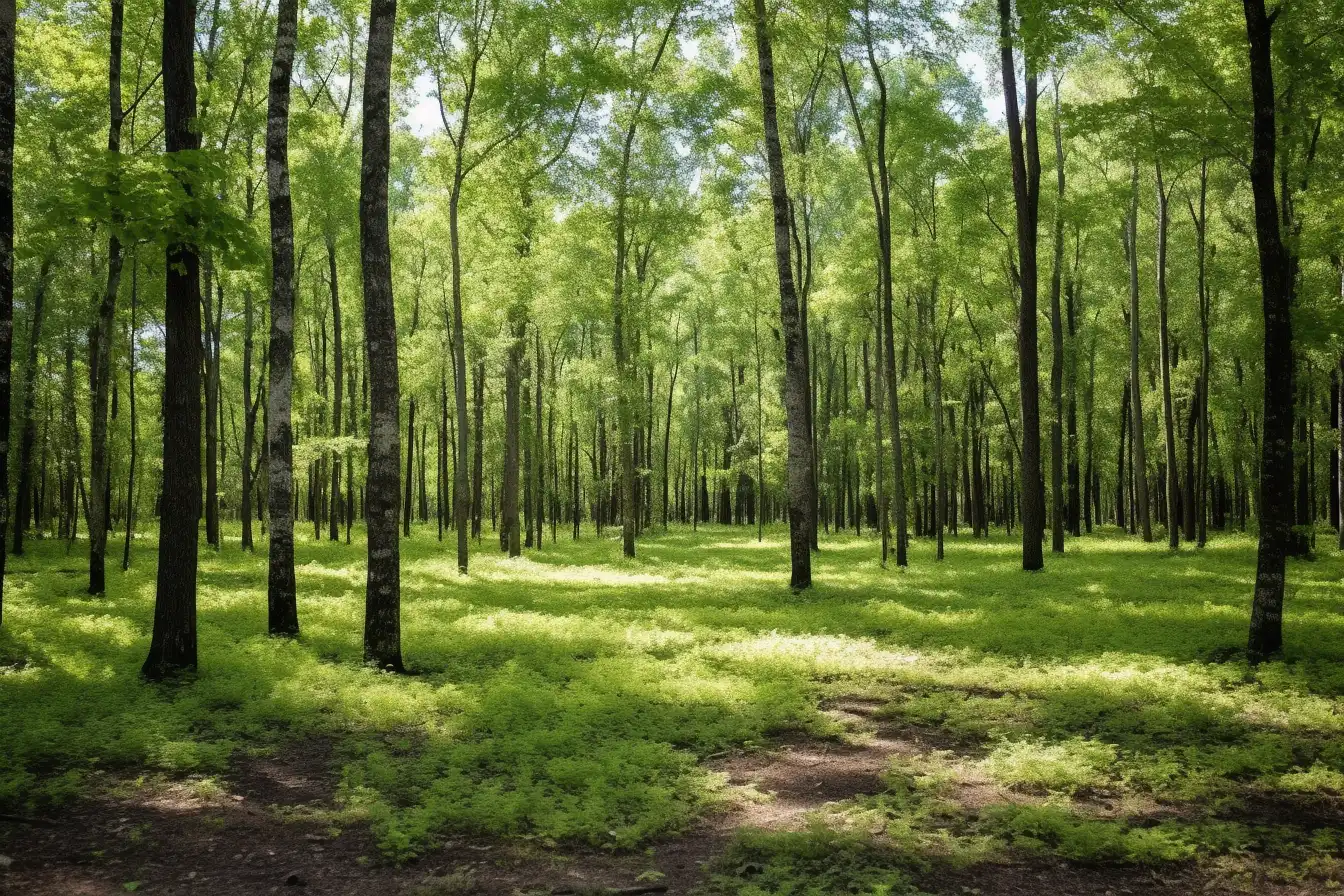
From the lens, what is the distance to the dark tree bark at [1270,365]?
870 cm

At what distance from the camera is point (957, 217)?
22562mm

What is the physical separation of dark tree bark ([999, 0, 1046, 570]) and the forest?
152 millimetres

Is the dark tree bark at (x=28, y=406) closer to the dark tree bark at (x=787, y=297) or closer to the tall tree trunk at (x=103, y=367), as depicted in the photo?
the tall tree trunk at (x=103, y=367)

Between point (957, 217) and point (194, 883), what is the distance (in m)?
23.3

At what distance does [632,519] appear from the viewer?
25.5 metres

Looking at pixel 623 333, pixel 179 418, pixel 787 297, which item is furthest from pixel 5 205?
pixel 623 333

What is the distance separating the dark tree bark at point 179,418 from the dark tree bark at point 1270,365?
1193 centimetres

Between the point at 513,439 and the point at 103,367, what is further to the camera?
the point at 513,439

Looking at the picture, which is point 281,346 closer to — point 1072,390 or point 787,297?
point 787,297

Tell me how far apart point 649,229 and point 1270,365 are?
1957 cm

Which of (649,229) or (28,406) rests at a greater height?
(649,229)

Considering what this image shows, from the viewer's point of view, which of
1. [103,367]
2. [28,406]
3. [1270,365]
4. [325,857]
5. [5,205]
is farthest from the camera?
[28,406]

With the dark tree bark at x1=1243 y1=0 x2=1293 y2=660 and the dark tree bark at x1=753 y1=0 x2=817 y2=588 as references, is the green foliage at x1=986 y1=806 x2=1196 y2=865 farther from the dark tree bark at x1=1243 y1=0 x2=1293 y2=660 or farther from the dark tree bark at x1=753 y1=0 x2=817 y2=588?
the dark tree bark at x1=753 y1=0 x2=817 y2=588

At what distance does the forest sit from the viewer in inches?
204
